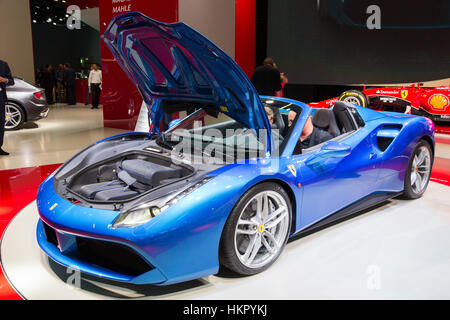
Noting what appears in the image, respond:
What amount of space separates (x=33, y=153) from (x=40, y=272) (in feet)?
14.0

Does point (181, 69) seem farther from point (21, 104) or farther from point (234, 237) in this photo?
point (21, 104)

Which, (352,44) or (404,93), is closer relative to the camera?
(404,93)

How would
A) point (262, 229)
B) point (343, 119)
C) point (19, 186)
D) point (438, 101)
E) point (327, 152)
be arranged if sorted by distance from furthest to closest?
point (438, 101) < point (19, 186) < point (343, 119) < point (327, 152) < point (262, 229)

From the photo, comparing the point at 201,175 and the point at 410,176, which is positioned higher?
the point at 201,175

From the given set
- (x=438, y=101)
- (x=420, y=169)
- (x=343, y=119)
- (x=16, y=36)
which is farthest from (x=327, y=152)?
(x=16, y=36)

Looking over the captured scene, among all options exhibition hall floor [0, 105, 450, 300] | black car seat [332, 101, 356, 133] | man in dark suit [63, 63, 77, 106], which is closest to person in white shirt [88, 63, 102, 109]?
man in dark suit [63, 63, 77, 106]

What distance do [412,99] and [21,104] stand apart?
26.0ft

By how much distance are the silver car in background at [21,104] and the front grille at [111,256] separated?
7.31 m

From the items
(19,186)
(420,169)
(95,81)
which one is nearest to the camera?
(420,169)

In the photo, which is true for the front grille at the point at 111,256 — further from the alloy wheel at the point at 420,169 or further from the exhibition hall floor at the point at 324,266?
the alloy wheel at the point at 420,169

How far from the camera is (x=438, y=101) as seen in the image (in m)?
7.56

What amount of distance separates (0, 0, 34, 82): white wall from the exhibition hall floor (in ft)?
35.4

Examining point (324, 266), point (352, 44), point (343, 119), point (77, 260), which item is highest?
point (352, 44)

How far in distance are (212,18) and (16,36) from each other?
337 inches
